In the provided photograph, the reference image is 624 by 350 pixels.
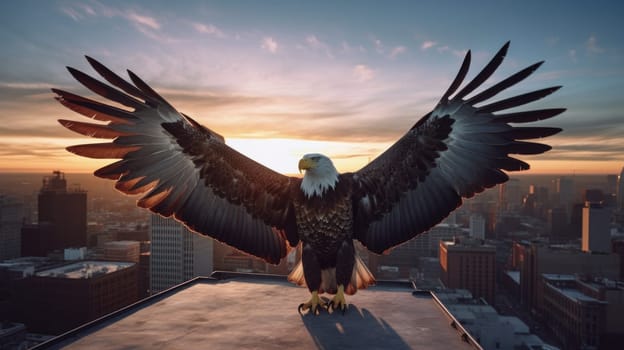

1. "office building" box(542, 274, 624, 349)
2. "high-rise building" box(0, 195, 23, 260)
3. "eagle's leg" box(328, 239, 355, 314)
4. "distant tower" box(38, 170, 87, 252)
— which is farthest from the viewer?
"distant tower" box(38, 170, 87, 252)

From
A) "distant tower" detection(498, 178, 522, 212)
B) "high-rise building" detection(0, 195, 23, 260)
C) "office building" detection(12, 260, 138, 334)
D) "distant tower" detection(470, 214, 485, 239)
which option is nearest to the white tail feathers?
"office building" detection(12, 260, 138, 334)

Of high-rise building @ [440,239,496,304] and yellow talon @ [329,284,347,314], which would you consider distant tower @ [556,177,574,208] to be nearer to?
high-rise building @ [440,239,496,304]

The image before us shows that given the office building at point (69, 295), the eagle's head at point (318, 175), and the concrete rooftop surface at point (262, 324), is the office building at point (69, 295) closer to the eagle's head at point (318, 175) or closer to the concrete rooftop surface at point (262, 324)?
the concrete rooftop surface at point (262, 324)

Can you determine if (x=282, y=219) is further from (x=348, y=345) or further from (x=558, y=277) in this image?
(x=558, y=277)

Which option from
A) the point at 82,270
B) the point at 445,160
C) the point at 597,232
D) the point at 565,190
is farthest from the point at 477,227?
the point at 445,160

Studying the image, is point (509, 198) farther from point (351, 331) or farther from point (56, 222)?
point (351, 331)

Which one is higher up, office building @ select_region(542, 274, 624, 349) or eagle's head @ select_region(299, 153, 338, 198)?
eagle's head @ select_region(299, 153, 338, 198)

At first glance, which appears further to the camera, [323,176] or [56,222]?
[56,222]
